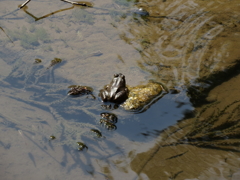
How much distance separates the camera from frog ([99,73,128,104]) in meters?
5.20

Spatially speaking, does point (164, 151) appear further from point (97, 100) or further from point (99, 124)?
point (97, 100)

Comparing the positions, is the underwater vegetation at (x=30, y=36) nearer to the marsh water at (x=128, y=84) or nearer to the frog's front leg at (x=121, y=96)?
the marsh water at (x=128, y=84)

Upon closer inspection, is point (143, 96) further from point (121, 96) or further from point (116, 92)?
point (116, 92)

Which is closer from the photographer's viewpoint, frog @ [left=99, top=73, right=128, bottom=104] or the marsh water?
the marsh water

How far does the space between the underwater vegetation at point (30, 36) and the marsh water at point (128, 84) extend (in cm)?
3

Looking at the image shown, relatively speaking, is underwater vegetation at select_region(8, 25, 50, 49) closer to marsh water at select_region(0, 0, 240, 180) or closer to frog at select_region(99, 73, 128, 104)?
marsh water at select_region(0, 0, 240, 180)

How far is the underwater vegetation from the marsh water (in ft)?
0.09

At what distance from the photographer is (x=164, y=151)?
4344 millimetres

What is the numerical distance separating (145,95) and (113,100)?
27.8 inches

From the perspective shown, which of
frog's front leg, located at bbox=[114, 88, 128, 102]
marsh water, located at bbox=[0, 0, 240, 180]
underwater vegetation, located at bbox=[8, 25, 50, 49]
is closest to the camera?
marsh water, located at bbox=[0, 0, 240, 180]

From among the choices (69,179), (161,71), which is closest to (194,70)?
(161,71)

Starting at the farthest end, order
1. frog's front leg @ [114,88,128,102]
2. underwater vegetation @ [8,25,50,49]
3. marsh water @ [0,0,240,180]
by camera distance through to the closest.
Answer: underwater vegetation @ [8,25,50,49] < frog's front leg @ [114,88,128,102] < marsh water @ [0,0,240,180]

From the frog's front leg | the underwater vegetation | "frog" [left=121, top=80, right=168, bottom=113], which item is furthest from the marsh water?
the frog's front leg

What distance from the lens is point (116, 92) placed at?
5.20m
